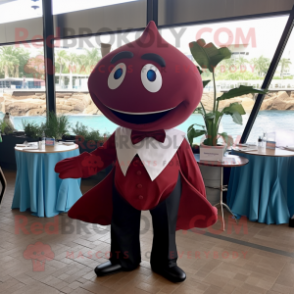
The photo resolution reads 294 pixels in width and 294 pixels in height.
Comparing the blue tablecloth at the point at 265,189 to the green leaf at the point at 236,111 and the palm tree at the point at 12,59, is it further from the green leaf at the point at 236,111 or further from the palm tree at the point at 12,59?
the palm tree at the point at 12,59

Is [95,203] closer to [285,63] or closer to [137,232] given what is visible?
[137,232]

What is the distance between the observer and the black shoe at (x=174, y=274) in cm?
243

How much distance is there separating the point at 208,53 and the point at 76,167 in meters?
1.97

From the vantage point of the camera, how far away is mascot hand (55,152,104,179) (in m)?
2.37

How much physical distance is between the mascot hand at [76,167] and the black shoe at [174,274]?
94 cm

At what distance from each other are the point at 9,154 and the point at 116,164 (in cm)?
450

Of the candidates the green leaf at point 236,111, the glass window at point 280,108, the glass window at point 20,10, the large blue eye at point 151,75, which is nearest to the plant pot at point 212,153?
the green leaf at point 236,111

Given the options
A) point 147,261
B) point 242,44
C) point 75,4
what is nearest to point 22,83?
point 75,4

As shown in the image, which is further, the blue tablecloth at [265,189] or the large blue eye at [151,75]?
the blue tablecloth at [265,189]

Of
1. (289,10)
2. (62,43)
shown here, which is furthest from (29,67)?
(289,10)

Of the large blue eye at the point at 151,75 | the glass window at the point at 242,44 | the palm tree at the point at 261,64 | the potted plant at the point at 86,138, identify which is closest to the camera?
the large blue eye at the point at 151,75

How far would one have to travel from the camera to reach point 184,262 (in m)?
2.76

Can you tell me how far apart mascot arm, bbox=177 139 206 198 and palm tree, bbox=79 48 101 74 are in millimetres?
3565

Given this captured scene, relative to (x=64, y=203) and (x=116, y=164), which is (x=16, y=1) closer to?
(x=64, y=203)
